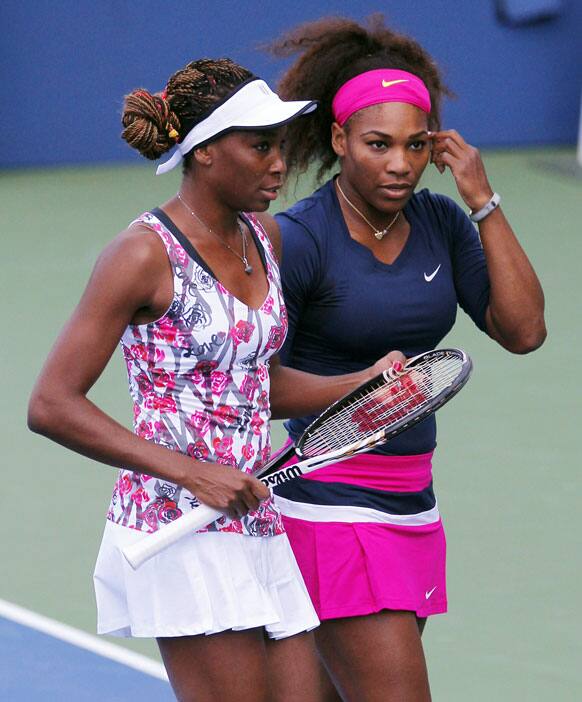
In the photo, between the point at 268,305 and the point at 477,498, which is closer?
the point at 268,305

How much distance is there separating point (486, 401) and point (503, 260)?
3.66m

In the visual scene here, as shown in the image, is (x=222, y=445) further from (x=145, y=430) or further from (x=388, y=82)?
(x=388, y=82)

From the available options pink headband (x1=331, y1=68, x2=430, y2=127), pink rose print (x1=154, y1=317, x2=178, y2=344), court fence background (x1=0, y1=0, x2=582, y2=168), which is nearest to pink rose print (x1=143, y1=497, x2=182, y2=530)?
pink rose print (x1=154, y1=317, x2=178, y2=344)

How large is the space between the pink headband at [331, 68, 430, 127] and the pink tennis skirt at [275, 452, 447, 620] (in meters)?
0.82

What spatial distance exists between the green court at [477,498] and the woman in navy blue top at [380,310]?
54cm

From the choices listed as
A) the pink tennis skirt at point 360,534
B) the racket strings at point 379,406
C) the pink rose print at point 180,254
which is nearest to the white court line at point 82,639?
the pink tennis skirt at point 360,534

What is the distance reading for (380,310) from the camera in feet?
11.7

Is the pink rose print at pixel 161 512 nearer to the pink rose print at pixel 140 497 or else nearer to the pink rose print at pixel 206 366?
the pink rose print at pixel 140 497

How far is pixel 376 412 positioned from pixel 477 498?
265 cm

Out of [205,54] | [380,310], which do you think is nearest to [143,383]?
[380,310]

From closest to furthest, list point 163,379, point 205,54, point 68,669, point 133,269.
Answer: point 133,269, point 163,379, point 68,669, point 205,54

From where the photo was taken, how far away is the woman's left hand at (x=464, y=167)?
12.1ft

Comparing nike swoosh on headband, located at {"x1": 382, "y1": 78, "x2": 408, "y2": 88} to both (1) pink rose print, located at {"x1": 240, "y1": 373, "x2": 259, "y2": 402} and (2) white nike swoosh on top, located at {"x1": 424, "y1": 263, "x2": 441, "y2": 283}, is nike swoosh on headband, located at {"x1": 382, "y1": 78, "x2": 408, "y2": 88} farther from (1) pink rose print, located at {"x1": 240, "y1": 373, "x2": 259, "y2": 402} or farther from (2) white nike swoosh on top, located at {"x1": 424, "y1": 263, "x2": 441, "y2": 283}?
(1) pink rose print, located at {"x1": 240, "y1": 373, "x2": 259, "y2": 402}

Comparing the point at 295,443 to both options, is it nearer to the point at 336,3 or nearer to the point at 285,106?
the point at 285,106
